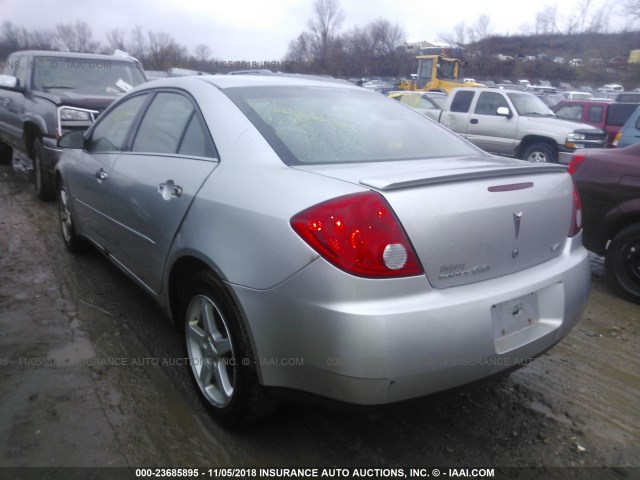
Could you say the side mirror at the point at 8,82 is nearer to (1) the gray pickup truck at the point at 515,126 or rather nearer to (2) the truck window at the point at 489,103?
(1) the gray pickup truck at the point at 515,126

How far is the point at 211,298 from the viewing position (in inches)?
91.5

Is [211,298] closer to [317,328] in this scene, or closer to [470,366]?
[317,328]

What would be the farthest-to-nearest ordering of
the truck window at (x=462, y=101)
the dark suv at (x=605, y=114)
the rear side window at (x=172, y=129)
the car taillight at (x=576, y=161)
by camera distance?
1. the dark suv at (x=605, y=114)
2. the truck window at (x=462, y=101)
3. the car taillight at (x=576, y=161)
4. the rear side window at (x=172, y=129)

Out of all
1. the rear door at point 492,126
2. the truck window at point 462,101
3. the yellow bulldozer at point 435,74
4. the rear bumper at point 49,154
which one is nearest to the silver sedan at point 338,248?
the rear bumper at point 49,154

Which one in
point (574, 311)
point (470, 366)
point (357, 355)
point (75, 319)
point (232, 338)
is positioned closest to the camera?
point (357, 355)

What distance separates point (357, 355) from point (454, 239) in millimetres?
566

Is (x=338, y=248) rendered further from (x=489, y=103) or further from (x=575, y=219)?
(x=489, y=103)

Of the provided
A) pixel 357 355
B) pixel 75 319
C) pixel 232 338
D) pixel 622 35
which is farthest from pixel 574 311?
pixel 622 35

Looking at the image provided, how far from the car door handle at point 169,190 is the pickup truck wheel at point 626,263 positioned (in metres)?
3.43

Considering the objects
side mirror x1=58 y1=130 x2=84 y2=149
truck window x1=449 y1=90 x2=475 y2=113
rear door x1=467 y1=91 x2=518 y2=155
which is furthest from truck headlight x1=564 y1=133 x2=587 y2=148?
side mirror x1=58 y1=130 x2=84 y2=149

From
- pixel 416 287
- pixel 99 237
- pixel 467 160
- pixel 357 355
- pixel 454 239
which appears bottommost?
pixel 99 237

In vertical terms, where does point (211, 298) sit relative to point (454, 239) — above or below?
below

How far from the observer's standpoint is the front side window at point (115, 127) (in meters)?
3.52

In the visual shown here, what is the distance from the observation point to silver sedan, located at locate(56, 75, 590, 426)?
187 cm
